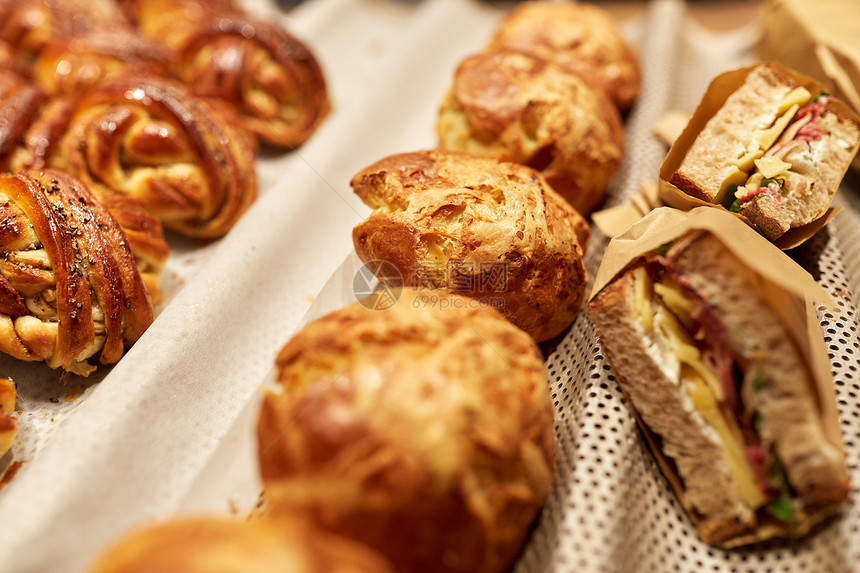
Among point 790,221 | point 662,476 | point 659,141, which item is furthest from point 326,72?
point 662,476

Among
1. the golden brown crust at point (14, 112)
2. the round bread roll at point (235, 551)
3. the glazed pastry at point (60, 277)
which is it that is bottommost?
the round bread roll at point (235, 551)

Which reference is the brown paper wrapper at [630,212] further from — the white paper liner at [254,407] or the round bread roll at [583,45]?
the round bread roll at [583,45]

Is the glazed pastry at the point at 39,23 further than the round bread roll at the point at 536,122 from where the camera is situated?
Yes

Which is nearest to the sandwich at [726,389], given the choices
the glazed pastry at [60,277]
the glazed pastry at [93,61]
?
the glazed pastry at [60,277]

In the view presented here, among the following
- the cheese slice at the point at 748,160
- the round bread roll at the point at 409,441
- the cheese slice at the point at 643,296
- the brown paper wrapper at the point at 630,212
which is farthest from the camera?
the brown paper wrapper at the point at 630,212

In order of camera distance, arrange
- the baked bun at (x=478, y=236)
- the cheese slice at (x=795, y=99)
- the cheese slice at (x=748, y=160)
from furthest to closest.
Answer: the cheese slice at (x=795, y=99) → the cheese slice at (x=748, y=160) → the baked bun at (x=478, y=236)

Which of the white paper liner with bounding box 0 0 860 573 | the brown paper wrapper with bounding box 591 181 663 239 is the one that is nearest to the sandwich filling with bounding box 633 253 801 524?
the white paper liner with bounding box 0 0 860 573
